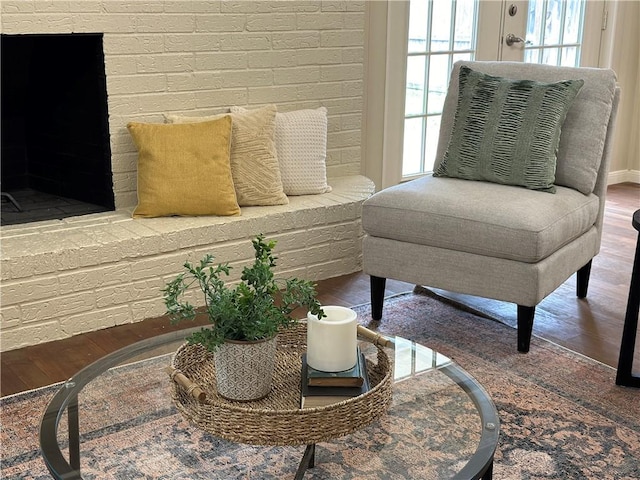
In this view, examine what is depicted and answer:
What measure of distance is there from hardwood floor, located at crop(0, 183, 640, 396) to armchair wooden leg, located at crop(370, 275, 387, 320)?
0.21 metres

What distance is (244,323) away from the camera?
4.99 ft

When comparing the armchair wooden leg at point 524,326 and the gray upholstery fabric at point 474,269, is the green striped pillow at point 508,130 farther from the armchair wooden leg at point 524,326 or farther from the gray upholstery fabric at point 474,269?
the armchair wooden leg at point 524,326

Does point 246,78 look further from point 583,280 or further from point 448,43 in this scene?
point 583,280

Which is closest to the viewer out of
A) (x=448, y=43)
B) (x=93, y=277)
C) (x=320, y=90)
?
(x=93, y=277)

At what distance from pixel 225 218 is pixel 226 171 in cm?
18

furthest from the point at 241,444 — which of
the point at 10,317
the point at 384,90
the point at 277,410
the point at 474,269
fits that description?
the point at 384,90

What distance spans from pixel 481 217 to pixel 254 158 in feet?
3.40

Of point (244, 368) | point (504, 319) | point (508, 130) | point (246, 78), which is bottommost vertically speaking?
point (504, 319)

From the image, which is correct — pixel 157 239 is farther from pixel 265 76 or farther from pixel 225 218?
pixel 265 76

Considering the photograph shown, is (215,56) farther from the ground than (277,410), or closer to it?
farther from the ground

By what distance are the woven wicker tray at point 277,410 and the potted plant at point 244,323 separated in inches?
1.6

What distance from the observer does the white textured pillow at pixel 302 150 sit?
3.47 meters

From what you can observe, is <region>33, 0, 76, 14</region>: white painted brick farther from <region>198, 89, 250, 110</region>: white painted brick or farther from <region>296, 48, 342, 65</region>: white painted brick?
<region>296, 48, 342, 65</region>: white painted brick

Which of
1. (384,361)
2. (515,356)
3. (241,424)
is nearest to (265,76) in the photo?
(515,356)
